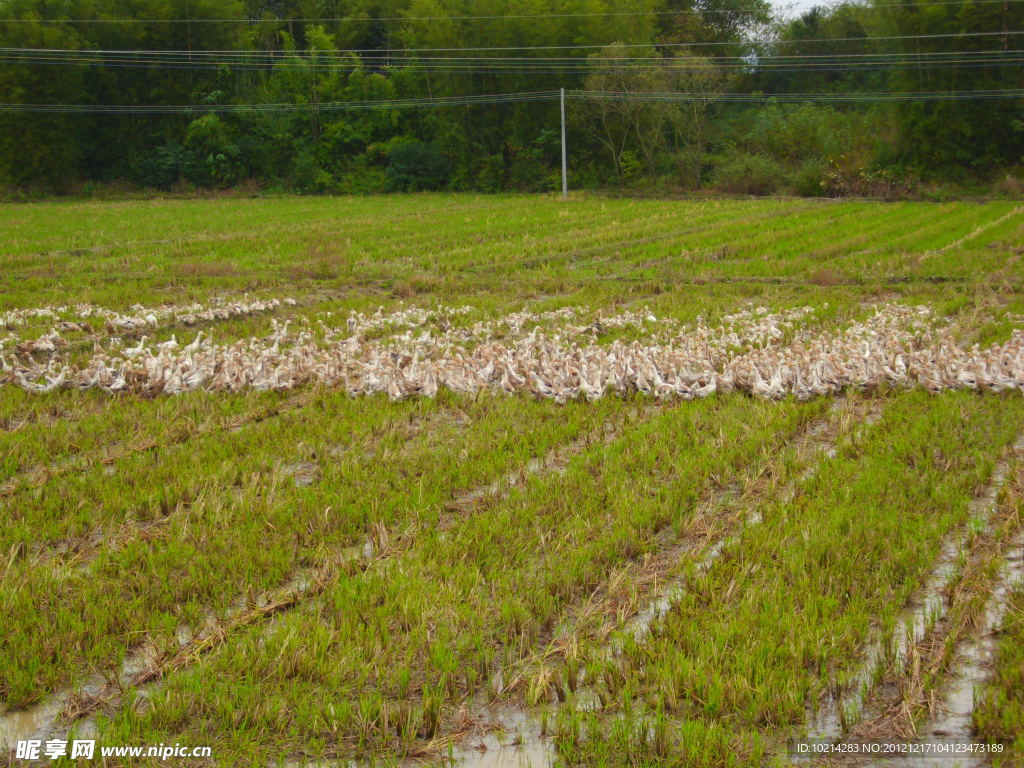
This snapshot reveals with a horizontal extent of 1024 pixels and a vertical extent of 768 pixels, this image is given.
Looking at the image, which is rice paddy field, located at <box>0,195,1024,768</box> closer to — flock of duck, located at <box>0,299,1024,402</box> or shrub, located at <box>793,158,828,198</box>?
flock of duck, located at <box>0,299,1024,402</box>

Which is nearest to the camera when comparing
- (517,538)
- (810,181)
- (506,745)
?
(506,745)

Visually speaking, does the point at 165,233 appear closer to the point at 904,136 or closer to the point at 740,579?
the point at 740,579

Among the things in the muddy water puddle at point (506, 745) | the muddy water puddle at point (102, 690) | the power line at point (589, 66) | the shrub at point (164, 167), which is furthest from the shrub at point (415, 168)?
the muddy water puddle at point (506, 745)

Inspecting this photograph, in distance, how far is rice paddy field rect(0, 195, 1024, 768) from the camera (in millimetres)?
2783

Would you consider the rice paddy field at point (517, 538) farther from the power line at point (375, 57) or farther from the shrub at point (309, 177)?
the shrub at point (309, 177)

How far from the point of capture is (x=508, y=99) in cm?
4447

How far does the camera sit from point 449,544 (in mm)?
4008

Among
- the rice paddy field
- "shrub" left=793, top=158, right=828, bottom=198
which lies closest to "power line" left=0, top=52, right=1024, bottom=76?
"shrub" left=793, top=158, right=828, bottom=198

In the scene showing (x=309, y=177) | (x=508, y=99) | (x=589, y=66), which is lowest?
(x=309, y=177)

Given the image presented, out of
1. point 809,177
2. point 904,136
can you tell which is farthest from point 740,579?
point 904,136

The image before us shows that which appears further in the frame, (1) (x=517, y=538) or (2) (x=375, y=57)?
(2) (x=375, y=57)

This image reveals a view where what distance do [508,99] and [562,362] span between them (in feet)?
131

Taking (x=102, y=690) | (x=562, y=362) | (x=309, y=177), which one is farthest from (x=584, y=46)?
(x=102, y=690)

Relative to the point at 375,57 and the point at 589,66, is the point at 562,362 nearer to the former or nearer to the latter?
the point at 589,66
